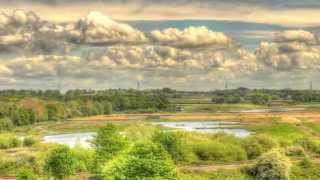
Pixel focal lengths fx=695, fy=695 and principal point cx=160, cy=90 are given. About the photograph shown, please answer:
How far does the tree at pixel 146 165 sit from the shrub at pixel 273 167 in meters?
27.3

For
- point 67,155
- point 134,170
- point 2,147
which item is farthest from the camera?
point 2,147

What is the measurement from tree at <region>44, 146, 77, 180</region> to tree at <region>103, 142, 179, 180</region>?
53.3 ft

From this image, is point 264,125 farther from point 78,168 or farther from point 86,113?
point 86,113

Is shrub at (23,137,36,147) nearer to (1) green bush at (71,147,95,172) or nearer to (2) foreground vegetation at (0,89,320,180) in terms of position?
(2) foreground vegetation at (0,89,320,180)

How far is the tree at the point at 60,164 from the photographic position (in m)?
57.8

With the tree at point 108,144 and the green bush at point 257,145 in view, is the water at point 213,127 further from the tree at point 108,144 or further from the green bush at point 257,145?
the tree at point 108,144

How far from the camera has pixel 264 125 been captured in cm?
12900

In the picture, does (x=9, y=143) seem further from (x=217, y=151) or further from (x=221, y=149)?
(x=221, y=149)

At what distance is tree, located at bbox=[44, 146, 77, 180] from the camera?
5778cm

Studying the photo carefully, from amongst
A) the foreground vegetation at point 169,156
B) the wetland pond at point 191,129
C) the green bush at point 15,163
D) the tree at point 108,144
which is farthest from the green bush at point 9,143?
the tree at point 108,144

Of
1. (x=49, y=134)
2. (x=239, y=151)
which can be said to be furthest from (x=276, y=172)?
(x=49, y=134)

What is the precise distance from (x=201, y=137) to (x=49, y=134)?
173 ft

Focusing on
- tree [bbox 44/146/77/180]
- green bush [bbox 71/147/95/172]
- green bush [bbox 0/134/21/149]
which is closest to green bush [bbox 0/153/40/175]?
green bush [bbox 71/147/95/172]

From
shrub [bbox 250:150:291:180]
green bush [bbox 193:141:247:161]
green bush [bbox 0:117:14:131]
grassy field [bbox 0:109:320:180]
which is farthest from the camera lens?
green bush [bbox 0:117:14:131]
